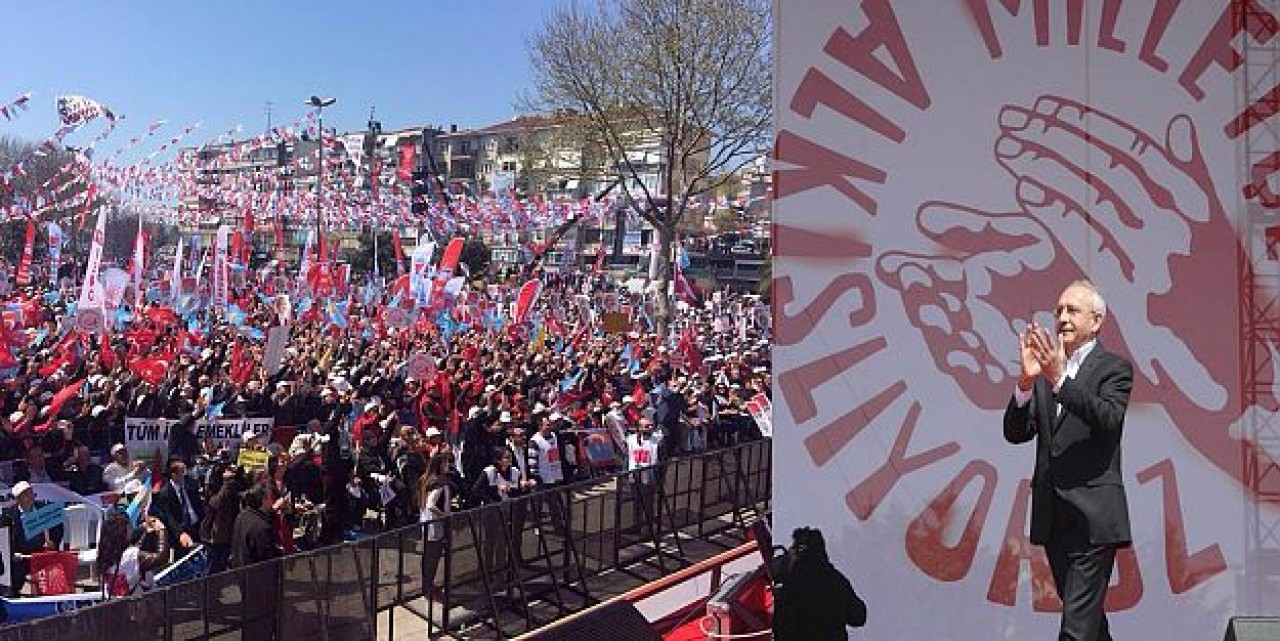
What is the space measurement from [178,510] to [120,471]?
185 cm

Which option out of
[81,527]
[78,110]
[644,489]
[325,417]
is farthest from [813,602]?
[78,110]

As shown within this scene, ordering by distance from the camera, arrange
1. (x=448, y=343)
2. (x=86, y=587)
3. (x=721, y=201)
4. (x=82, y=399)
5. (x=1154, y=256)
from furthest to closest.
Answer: (x=721, y=201) < (x=448, y=343) < (x=82, y=399) < (x=86, y=587) < (x=1154, y=256)

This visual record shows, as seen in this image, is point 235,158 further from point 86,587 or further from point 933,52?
point 933,52

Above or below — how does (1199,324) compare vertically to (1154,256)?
below

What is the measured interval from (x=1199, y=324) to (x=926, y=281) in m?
1.35

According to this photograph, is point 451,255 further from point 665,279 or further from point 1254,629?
point 1254,629

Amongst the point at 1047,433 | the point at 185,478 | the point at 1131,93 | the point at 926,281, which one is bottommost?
the point at 185,478

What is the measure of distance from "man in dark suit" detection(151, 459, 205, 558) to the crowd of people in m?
0.02

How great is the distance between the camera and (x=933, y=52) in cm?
557

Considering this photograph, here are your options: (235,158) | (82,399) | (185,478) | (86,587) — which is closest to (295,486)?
(185,478)

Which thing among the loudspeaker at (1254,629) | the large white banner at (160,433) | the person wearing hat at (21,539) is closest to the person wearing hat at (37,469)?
the large white banner at (160,433)

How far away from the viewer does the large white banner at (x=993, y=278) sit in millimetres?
5434

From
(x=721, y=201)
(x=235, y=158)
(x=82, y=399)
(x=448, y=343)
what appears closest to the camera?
(x=82, y=399)

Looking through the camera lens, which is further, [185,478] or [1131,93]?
[185,478]
